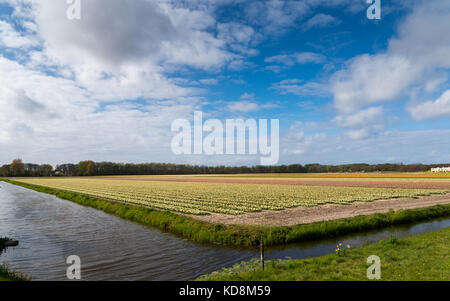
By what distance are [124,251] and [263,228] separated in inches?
338

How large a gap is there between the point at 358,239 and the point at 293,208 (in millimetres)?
10107

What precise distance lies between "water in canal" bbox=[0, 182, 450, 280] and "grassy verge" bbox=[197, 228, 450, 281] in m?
2.00

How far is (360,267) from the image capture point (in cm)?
1025

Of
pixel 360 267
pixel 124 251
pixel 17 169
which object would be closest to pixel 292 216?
pixel 360 267

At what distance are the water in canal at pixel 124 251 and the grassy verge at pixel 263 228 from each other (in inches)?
33.5

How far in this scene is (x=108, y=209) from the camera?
30.1 metres

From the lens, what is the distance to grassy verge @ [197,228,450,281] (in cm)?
927

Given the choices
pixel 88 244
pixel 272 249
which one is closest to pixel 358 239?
pixel 272 249

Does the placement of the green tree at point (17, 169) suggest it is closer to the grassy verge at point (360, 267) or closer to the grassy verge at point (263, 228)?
the grassy verge at point (263, 228)
